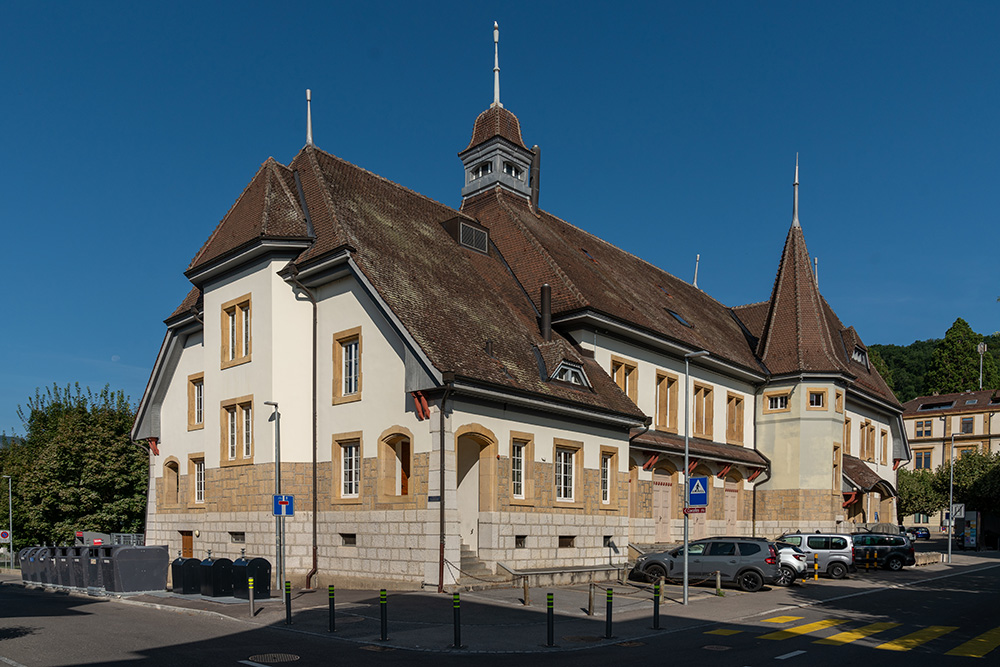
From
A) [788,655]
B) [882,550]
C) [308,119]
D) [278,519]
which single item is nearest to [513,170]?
[308,119]

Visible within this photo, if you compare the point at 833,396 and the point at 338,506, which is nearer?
the point at 338,506

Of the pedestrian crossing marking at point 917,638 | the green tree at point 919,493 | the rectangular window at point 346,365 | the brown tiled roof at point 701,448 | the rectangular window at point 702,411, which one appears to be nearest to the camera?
the pedestrian crossing marking at point 917,638

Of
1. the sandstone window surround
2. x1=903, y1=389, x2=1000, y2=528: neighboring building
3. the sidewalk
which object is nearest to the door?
the sidewalk

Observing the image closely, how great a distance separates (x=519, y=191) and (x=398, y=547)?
20.9 m

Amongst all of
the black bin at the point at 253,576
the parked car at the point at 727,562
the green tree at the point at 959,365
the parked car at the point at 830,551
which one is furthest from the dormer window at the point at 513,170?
the green tree at the point at 959,365

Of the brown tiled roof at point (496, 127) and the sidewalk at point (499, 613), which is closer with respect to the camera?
the sidewalk at point (499, 613)

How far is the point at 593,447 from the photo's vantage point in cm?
2867

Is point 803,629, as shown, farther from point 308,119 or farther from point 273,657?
point 308,119

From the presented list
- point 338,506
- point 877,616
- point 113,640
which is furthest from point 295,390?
point 877,616

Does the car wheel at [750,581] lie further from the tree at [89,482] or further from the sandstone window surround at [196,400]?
the tree at [89,482]

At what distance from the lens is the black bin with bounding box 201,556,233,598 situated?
21.7 meters

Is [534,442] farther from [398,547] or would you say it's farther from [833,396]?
[833,396]

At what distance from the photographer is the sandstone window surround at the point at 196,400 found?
31.6 metres

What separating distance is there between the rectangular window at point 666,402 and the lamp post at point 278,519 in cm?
1543
